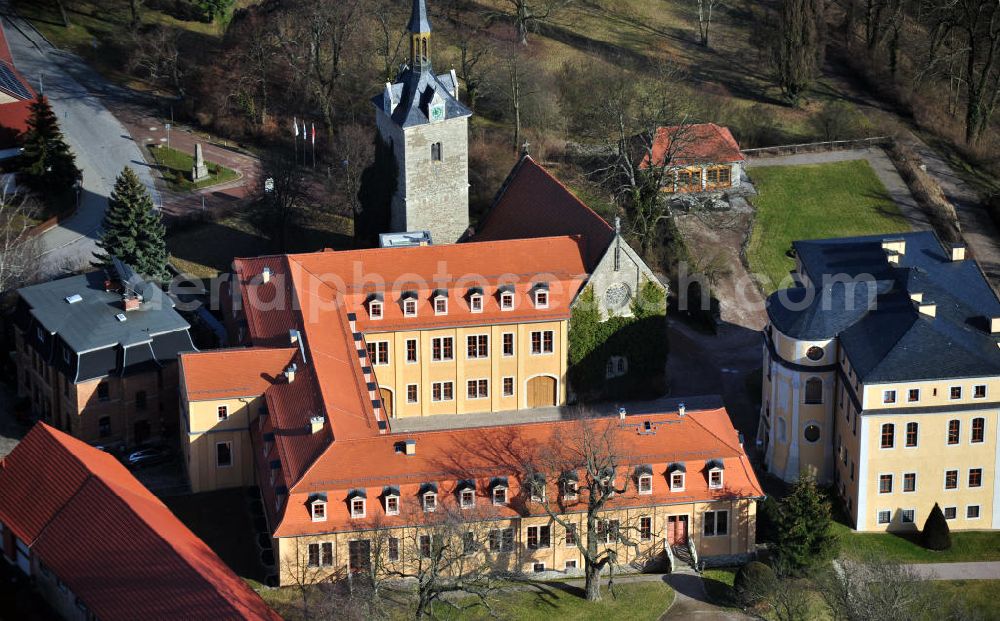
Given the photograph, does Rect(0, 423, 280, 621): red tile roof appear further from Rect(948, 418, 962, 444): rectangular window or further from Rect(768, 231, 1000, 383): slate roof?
Rect(948, 418, 962, 444): rectangular window

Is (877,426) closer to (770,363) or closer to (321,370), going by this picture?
(770,363)

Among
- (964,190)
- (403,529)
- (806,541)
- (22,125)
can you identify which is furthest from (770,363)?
(22,125)

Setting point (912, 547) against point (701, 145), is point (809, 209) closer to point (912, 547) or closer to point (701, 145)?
point (701, 145)

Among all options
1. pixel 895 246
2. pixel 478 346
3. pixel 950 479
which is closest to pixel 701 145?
pixel 895 246

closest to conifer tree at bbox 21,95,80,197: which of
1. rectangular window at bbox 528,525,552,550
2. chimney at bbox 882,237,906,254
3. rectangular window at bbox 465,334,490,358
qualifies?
rectangular window at bbox 465,334,490,358

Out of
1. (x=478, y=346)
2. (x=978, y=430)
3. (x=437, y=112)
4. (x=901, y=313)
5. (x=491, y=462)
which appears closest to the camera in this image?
(x=491, y=462)
